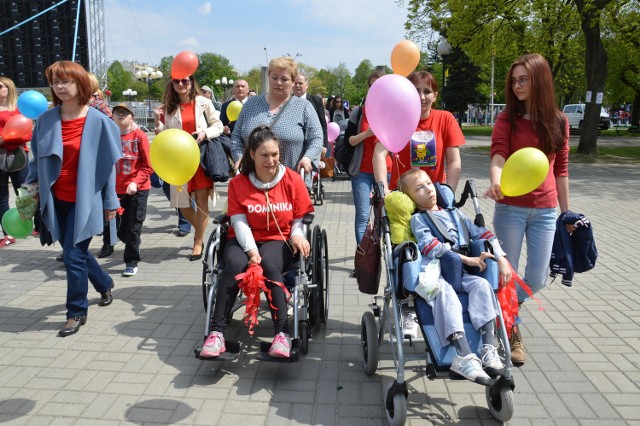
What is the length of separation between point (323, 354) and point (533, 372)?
1.44m

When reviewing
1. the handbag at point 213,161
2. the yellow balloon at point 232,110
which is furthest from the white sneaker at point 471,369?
the yellow balloon at point 232,110

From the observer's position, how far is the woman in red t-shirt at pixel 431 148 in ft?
12.8

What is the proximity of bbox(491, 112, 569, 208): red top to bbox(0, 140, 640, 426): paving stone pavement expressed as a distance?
3.73 feet

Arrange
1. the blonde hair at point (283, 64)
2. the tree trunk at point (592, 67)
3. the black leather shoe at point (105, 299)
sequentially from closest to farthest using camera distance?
1. the blonde hair at point (283, 64)
2. the black leather shoe at point (105, 299)
3. the tree trunk at point (592, 67)

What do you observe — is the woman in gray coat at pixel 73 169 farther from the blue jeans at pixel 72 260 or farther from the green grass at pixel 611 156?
the green grass at pixel 611 156

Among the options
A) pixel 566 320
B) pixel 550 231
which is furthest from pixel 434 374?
pixel 566 320

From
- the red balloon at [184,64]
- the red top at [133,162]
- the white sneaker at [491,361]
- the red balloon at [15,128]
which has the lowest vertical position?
the white sneaker at [491,361]

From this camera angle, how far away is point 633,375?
3484 millimetres

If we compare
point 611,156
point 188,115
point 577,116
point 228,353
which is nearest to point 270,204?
point 228,353

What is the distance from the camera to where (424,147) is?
13.0 feet

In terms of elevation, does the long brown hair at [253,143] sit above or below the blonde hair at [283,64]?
below

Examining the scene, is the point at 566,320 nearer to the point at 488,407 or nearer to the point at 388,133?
the point at 488,407

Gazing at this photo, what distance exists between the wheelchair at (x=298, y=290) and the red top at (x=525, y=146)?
141cm

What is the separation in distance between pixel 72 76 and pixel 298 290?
235cm
